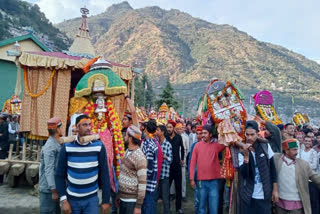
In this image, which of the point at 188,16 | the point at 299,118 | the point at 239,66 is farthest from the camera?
the point at 188,16

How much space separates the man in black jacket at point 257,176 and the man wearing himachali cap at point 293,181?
0.40 ft

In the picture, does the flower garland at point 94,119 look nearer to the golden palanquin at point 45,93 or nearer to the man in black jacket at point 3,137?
the golden palanquin at point 45,93

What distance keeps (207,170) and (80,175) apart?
7.13ft

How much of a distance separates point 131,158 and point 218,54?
316 ft

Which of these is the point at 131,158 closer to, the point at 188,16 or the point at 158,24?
the point at 158,24

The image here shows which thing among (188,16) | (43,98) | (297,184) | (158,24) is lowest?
(297,184)

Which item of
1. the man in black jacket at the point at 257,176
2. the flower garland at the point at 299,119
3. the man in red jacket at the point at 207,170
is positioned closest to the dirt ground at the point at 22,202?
the man in red jacket at the point at 207,170

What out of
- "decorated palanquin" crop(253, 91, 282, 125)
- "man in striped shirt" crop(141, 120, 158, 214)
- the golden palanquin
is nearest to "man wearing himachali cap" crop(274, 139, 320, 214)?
"man in striped shirt" crop(141, 120, 158, 214)

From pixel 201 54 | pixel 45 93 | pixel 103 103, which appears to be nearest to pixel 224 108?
pixel 103 103

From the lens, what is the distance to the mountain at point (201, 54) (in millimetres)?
72438

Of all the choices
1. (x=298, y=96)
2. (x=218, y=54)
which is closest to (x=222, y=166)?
(x=298, y=96)

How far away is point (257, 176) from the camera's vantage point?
3.46 metres

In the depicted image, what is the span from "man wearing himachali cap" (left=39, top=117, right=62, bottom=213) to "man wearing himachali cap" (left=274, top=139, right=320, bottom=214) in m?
3.14

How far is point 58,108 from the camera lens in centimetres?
645
